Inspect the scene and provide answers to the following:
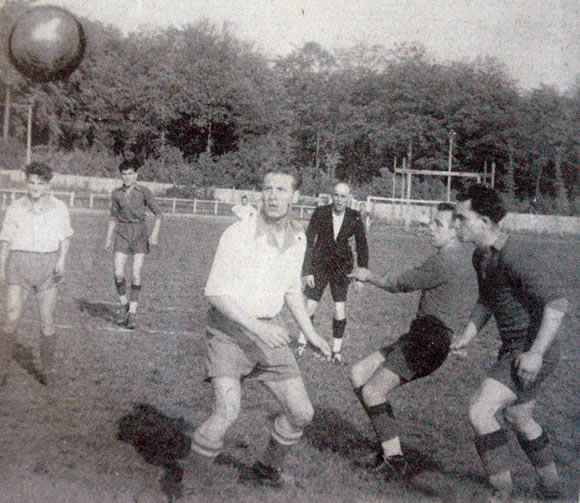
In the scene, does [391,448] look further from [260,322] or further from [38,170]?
[38,170]

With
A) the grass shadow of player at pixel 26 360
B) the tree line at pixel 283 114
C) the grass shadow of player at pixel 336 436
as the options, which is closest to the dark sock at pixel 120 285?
the grass shadow of player at pixel 26 360

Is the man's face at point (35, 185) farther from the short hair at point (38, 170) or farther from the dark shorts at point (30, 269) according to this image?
the dark shorts at point (30, 269)

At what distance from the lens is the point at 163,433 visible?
474 centimetres

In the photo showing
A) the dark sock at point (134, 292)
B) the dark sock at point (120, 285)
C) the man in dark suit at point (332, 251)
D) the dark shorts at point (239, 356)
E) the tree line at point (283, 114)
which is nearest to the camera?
the dark shorts at point (239, 356)

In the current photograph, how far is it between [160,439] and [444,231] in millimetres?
2278

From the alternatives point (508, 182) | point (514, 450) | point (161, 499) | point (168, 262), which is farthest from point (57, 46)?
point (508, 182)

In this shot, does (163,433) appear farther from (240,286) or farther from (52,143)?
(52,143)

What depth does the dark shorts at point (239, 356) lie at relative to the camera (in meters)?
3.67

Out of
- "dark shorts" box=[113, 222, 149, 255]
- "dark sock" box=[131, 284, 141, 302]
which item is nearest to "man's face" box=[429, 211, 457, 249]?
"dark sock" box=[131, 284, 141, 302]

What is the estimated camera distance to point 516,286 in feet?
12.4

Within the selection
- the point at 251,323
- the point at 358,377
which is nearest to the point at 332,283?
the point at 358,377

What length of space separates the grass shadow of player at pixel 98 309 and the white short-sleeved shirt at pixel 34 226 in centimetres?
317

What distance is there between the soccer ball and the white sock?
400 centimetres

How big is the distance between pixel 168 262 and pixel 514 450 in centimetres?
1141
